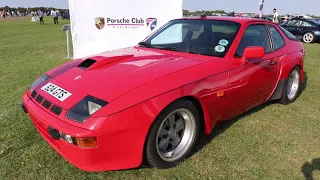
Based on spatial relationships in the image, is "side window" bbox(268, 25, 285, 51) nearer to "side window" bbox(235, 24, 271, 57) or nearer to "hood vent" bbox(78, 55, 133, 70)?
"side window" bbox(235, 24, 271, 57)

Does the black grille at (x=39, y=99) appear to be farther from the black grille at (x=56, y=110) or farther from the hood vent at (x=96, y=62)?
the hood vent at (x=96, y=62)

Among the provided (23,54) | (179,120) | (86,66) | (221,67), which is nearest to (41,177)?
(86,66)

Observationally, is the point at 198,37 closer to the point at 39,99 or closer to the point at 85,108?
the point at 85,108

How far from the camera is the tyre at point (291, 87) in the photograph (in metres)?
4.39

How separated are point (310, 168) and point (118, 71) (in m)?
2.17

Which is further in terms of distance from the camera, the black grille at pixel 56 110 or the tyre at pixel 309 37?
the tyre at pixel 309 37

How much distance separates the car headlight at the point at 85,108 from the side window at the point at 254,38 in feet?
5.83

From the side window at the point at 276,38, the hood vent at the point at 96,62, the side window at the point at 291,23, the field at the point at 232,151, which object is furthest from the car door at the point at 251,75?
the side window at the point at 291,23

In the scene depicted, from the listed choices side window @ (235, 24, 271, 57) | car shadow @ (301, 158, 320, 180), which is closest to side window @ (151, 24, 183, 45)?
side window @ (235, 24, 271, 57)

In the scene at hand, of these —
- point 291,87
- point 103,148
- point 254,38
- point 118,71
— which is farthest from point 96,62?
point 291,87

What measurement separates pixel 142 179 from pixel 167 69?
1.06m

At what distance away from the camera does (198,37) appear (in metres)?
3.47

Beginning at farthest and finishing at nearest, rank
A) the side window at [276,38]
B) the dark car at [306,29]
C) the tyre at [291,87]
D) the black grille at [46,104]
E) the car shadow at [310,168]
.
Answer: the dark car at [306,29]
the tyre at [291,87]
the side window at [276,38]
the car shadow at [310,168]
the black grille at [46,104]

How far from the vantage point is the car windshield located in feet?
10.6
